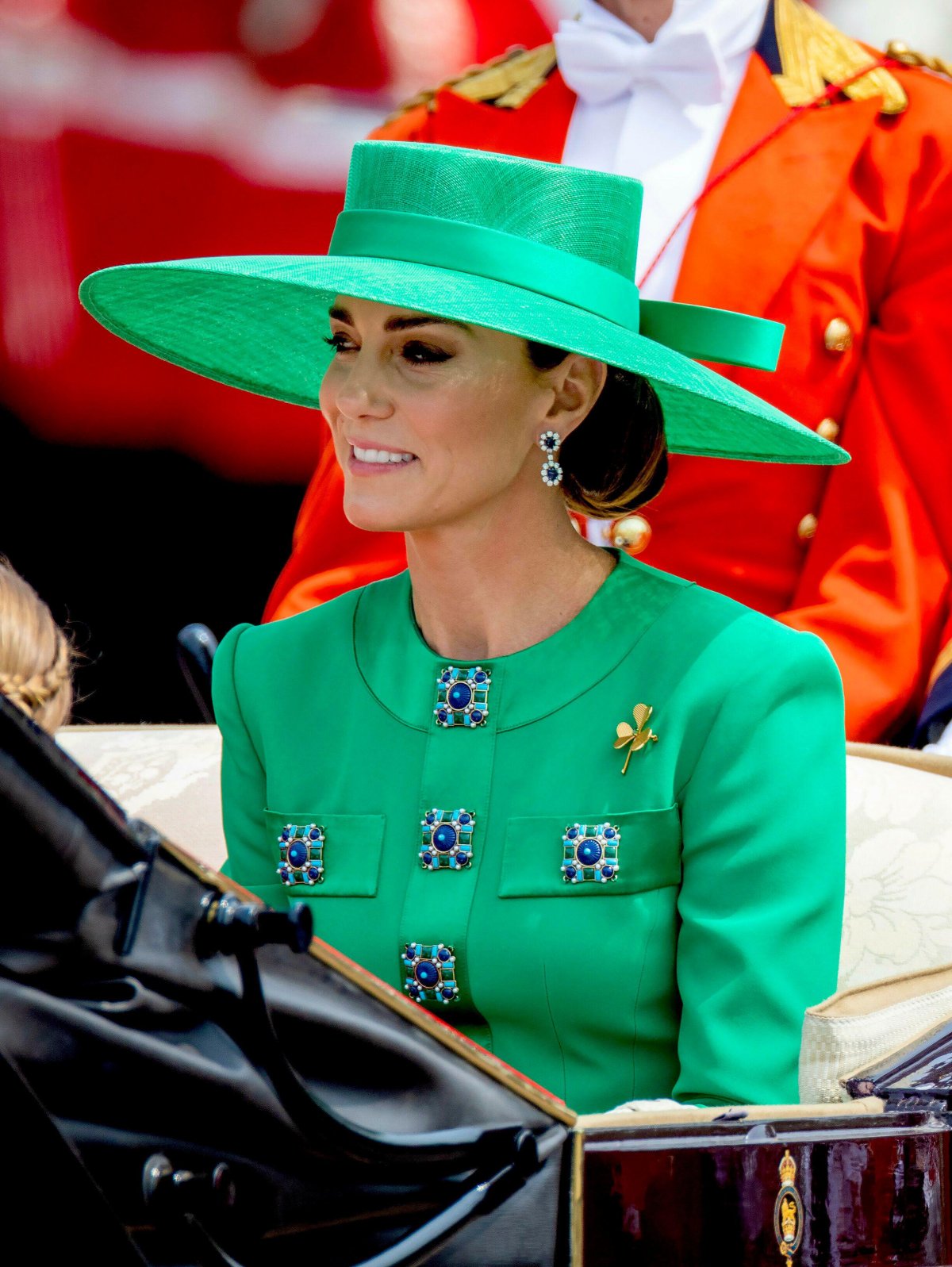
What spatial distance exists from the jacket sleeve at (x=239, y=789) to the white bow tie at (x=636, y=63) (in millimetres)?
1022

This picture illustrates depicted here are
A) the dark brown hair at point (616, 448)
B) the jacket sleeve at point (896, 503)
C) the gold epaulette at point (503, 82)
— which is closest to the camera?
the dark brown hair at point (616, 448)

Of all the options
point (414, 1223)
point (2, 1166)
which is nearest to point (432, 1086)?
point (414, 1223)

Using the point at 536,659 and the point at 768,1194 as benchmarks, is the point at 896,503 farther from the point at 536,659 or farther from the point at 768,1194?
the point at 768,1194

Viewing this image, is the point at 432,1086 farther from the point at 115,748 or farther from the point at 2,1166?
the point at 115,748

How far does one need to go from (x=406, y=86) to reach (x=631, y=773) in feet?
4.79

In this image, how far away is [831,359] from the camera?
1.90 meters

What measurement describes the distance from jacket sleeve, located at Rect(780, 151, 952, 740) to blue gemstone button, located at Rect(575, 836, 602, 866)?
708 millimetres

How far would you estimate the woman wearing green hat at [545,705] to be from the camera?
1.07 m

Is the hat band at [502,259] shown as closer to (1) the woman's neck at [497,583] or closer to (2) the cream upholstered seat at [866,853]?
(1) the woman's neck at [497,583]

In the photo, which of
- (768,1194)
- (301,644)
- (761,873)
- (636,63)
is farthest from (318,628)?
(636,63)

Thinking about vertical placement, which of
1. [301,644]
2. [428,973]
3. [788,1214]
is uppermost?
[301,644]

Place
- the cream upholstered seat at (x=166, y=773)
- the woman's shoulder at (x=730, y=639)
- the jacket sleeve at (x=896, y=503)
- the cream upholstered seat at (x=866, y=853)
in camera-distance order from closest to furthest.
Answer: the cream upholstered seat at (x=866, y=853)
the woman's shoulder at (x=730, y=639)
the cream upholstered seat at (x=166, y=773)
the jacket sleeve at (x=896, y=503)

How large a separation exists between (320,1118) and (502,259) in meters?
0.61

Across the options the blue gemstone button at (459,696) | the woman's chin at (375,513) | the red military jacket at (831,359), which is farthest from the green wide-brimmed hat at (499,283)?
the red military jacket at (831,359)
